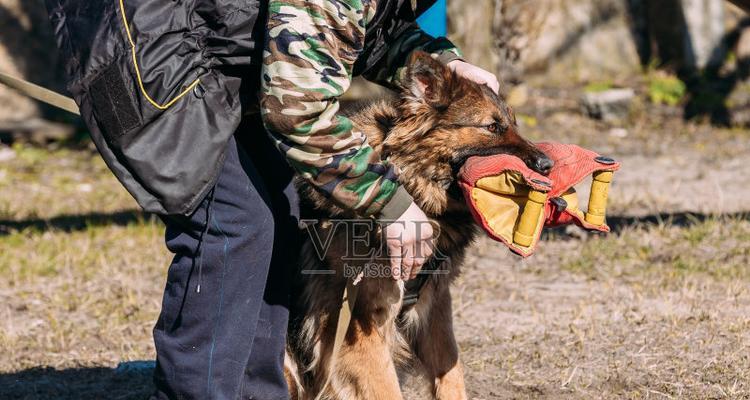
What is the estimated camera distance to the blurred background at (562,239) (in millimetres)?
3939

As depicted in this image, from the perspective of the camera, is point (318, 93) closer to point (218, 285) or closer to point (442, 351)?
point (218, 285)

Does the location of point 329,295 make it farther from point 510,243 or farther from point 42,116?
point 42,116

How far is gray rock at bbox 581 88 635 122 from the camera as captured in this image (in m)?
9.34

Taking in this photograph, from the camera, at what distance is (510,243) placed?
9.36 ft

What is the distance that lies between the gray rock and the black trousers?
6961 millimetres

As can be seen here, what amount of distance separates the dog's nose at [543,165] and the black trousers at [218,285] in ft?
2.79

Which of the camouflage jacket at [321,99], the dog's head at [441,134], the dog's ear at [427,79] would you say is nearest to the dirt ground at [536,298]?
the dog's head at [441,134]

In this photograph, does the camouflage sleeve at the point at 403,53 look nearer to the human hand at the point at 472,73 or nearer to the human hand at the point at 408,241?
the human hand at the point at 472,73

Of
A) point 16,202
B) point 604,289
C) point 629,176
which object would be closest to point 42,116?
point 16,202

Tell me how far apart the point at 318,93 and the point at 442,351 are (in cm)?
143

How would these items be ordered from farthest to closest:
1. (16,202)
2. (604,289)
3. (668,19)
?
1. (668,19)
2. (16,202)
3. (604,289)

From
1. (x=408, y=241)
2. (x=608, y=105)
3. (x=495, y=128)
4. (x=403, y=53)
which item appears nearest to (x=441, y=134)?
(x=495, y=128)

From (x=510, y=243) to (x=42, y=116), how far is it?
7.32 m

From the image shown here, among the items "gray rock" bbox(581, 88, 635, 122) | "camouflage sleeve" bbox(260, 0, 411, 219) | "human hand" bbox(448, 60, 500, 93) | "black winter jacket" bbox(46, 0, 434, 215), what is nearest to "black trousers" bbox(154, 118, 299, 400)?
"black winter jacket" bbox(46, 0, 434, 215)
